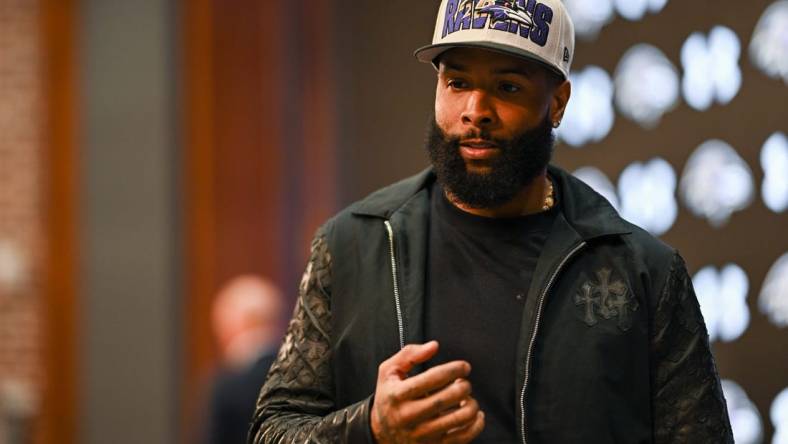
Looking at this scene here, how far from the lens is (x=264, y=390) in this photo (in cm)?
243

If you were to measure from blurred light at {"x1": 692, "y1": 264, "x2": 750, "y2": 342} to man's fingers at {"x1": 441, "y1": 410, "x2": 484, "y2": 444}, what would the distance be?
5.28ft

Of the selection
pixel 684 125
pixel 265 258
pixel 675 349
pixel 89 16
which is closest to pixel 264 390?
pixel 675 349

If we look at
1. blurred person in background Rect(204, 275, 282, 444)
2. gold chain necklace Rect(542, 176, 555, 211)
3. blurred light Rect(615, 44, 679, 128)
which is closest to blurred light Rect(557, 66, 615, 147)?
blurred light Rect(615, 44, 679, 128)

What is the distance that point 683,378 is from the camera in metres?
2.32

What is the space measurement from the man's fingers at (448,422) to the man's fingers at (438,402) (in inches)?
0.5

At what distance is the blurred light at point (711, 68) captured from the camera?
3578 millimetres

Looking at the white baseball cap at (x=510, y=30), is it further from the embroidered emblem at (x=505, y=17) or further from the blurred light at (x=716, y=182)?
the blurred light at (x=716, y=182)

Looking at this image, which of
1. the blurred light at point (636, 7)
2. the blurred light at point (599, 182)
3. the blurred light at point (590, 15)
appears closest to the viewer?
the blurred light at point (636, 7)

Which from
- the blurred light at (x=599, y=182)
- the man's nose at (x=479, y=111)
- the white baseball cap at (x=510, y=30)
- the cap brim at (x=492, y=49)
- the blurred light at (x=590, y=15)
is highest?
the blurred light at (x=590, y=15)

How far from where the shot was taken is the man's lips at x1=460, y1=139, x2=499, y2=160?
94.8 inches

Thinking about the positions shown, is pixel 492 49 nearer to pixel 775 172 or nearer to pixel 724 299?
pixel 775 172

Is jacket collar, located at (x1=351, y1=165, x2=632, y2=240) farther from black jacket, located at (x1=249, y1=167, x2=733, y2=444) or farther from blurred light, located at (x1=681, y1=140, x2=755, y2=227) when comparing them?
blurred light, located at (x1=681, y1=140, x2=755, y2=227)

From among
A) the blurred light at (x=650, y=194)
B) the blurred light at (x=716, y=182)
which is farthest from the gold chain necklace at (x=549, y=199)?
the blurred light at (x=650, y=194)

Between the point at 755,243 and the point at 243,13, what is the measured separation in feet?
15.0
